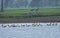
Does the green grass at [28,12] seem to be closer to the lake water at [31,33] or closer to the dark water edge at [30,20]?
the dark water edge at [30,20]

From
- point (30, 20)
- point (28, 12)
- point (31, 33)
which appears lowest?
point (30, 20)

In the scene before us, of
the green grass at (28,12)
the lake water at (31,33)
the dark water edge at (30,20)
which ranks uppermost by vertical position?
the lake water at (31,33)

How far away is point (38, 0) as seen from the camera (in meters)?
10.4

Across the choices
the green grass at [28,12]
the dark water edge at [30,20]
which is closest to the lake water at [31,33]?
the dark water edge at [30,20]

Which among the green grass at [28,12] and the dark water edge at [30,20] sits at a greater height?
the green grass at [28,12]

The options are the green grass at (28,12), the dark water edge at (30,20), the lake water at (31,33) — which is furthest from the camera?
the green grass at (28,12)

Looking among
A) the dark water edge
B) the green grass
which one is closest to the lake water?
the dark water edge

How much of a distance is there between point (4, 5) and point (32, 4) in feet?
4.06

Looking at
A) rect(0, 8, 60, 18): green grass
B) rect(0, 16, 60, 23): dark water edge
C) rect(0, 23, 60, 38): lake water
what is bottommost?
rect(0, 16, 60, 23): dark water edge

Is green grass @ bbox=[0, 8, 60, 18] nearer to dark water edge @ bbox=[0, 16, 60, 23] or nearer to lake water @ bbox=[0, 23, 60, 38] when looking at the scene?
dark water edge @ bbox=[0, 16, 60, 23]

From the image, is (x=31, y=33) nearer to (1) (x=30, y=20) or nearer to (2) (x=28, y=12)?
(1) (x=30, y=20)

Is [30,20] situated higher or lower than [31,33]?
lower

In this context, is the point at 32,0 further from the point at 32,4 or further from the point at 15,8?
the point at 15,8

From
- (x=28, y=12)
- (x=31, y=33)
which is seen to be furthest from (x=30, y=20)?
(x=31, y=33)
